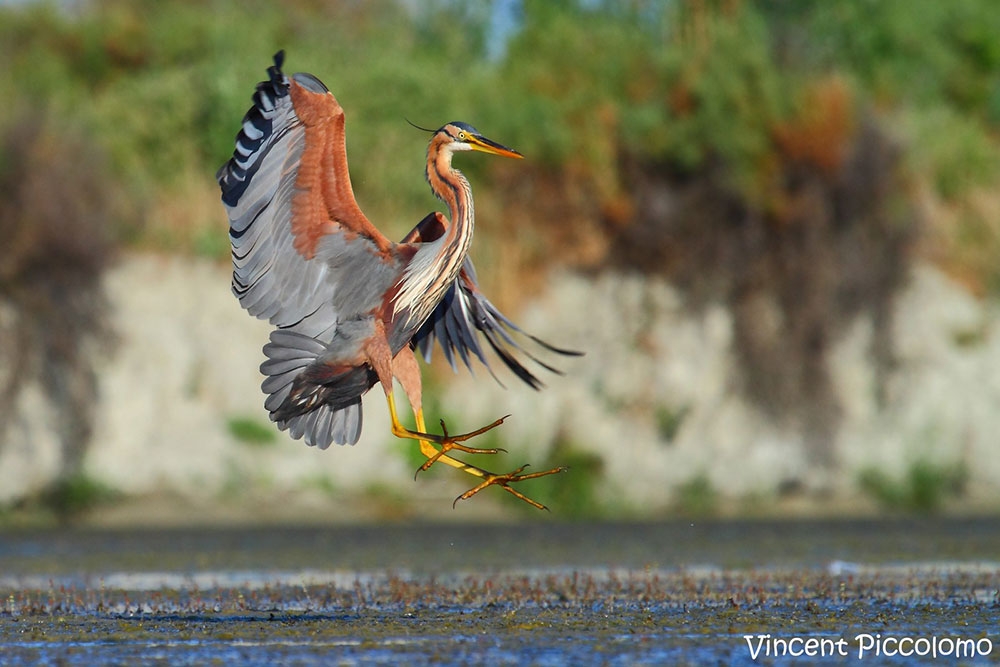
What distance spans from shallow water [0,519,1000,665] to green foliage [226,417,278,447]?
2281 mm

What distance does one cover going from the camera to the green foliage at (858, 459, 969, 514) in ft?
69.8

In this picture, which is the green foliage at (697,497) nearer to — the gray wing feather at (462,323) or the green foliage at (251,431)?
the green foliage at (251,431)

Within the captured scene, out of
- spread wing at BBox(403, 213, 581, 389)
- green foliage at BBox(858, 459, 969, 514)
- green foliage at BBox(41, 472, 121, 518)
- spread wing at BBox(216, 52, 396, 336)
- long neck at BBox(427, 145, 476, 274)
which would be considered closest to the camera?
spread wing at BBox(216, 52, 396, 336)

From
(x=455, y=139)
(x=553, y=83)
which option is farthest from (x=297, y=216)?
(x=553, y=83)

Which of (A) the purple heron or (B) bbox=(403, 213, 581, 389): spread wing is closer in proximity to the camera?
(A) the purple heron

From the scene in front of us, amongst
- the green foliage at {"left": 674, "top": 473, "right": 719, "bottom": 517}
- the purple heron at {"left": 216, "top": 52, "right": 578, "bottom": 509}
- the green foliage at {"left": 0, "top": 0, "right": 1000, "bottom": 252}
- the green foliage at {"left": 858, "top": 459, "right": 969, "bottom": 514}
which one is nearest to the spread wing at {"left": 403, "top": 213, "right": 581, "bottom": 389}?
the purple heron at {"left": 216, "top": 52, "right": 578, "bottom": 509}

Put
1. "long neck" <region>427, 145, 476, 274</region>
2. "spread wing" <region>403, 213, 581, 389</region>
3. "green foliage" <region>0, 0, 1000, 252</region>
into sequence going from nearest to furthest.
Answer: "long neck" <region>427, 145, 476, 274</region> → "spread wing" <region>403, 213, 581, 389</region> → "green foliage" <region>0, 0, 1000, 252</region>

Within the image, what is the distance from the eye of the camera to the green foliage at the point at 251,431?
20625 millimetres

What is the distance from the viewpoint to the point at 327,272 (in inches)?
414

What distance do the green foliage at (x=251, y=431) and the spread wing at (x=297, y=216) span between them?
400 inches

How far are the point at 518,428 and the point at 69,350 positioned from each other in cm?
557

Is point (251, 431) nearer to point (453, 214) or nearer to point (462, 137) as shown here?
point (462, 137)

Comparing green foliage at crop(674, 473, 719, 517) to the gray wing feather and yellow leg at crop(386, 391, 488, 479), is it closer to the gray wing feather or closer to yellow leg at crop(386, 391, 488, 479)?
the gray wing feather

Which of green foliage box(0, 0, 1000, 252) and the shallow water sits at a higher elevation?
green foliage box(0, 0, 1000, 252)
